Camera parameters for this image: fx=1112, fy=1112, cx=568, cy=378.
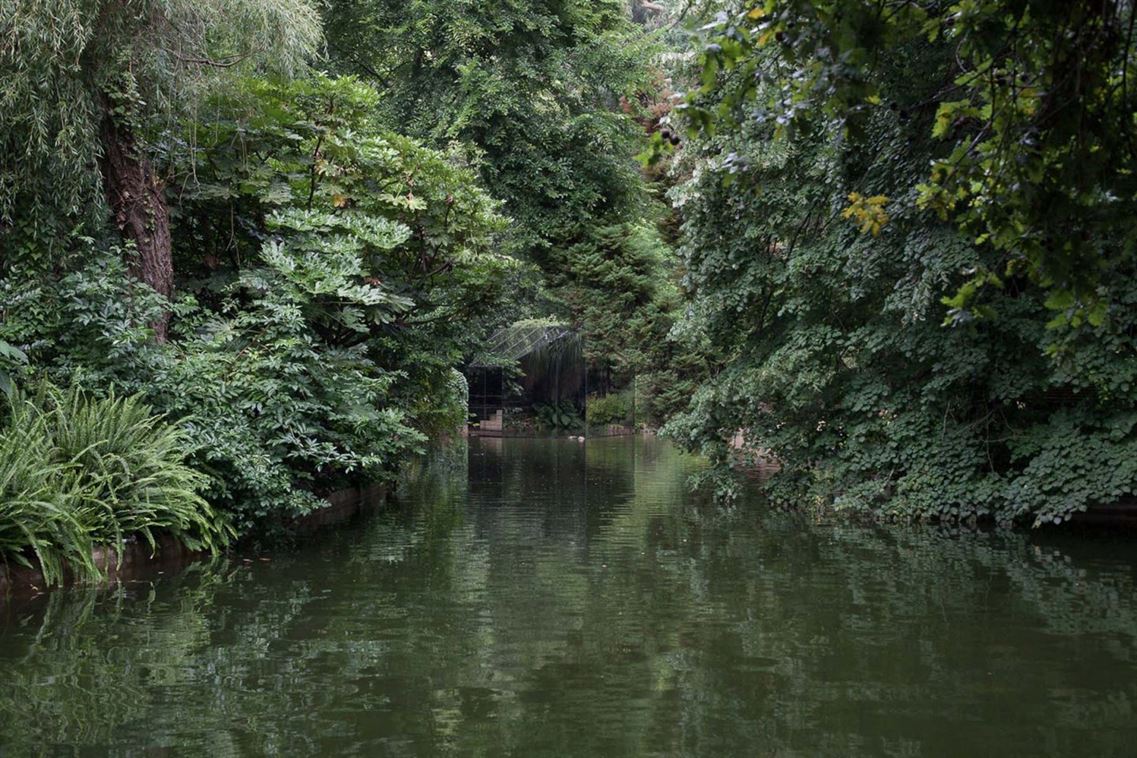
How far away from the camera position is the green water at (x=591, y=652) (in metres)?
4.96

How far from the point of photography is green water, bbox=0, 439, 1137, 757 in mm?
4961

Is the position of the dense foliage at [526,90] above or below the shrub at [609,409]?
above

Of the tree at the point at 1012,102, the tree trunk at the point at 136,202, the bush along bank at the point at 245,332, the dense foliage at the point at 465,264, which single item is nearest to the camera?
the tree at the point at 1012,102

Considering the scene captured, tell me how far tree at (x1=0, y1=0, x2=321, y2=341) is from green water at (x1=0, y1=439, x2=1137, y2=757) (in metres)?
3.53

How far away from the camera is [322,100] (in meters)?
13.2

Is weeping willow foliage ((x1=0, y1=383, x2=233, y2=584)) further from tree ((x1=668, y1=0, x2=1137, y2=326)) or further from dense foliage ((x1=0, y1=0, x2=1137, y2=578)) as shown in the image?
tree ((x1=668, y1=0, x2=1137, y2=326))

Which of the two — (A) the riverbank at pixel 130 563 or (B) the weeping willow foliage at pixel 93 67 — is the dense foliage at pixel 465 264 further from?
(A) the riverbank at pixel 130 563

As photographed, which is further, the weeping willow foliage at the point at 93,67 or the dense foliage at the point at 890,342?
the dense foliage at the point at 890,342

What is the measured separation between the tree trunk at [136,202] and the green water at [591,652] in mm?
3238

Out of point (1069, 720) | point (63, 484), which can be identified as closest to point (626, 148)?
point (63, 484)

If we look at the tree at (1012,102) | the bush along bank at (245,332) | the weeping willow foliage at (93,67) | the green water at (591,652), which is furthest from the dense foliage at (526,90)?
the tree at (1012,102)

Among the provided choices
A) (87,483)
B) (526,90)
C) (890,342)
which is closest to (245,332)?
(87,483)

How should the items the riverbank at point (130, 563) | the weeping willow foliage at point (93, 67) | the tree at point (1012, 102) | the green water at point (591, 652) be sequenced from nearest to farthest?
1. the tree at point (1012, 102)
2. the green water at point (591, 652)
3. the riverbank at point (130, 563)
4. the weeping willow foliage at point (93, 67)

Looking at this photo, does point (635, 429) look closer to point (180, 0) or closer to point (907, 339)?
point (907, 339)
